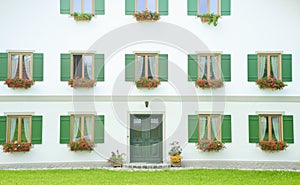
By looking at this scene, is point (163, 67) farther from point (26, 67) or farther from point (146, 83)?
point (26, 67)

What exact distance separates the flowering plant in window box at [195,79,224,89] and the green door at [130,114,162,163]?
1805mm

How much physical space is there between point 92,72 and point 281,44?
6.79 metres

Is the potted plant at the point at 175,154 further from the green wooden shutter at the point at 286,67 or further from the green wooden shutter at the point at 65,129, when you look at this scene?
the green wooden shutter at the point at 286,67

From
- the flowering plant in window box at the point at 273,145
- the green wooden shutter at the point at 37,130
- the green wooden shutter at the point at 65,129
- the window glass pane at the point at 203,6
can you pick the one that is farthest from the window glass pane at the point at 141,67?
the flowering plant in window box at the point at 273,145

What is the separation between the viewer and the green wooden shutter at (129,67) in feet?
48.0

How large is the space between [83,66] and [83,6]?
7.06 ft

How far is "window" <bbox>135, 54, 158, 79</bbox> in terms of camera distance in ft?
48.3

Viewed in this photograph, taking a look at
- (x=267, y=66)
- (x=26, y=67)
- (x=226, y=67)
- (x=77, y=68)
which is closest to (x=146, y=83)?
(x=77, y=68)

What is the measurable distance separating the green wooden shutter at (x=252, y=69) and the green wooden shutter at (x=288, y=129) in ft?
5.78

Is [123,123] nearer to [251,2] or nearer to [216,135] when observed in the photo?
[216,135]

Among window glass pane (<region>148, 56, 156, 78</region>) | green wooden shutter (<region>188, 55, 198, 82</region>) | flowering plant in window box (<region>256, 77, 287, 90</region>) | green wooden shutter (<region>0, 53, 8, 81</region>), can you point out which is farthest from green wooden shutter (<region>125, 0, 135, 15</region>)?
flowering plant in window box (<region>256, 77, 287, 90</region>)

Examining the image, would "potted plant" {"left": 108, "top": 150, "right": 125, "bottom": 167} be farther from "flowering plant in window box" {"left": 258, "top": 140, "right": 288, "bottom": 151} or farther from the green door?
"flowering plant in window box" {"left": 258, "top": 140, "right": 288, "bottom": 151}

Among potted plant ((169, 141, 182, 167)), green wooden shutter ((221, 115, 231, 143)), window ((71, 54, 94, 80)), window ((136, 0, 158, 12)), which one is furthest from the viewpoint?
window ((136, 0, 158, 12))

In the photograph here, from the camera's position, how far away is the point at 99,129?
14.5 m
